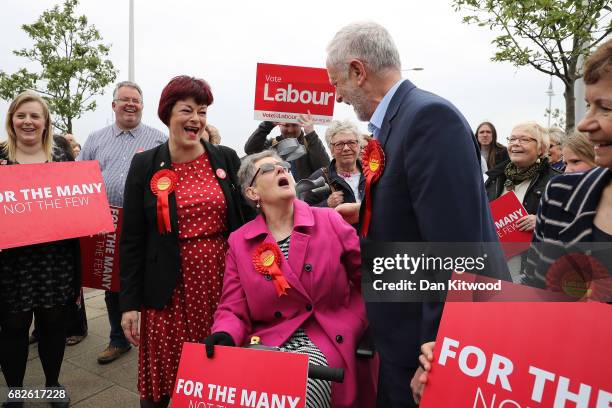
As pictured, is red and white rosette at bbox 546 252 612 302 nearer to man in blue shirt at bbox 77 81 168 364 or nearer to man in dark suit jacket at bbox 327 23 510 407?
man in dark suit jacket at bbox 327 23 510 407

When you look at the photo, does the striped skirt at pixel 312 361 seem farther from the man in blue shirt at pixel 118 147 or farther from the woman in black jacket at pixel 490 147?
the woman in black jacket at pixel 490 147

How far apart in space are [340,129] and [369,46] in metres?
2.34

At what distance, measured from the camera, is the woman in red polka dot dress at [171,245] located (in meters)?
2.48

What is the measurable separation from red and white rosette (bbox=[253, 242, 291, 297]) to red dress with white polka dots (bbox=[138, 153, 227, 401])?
370 mm

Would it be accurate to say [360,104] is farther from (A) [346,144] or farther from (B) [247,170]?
(A) [346,144]

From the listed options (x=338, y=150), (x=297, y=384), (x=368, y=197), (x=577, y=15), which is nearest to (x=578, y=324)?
(x=368, y=197)

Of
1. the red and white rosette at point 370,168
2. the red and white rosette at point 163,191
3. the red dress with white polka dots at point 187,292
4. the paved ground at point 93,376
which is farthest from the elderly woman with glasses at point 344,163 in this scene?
the paved ground at point 93,376

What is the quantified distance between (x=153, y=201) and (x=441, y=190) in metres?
1.66

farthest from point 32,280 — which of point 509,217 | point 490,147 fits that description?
point 490,147

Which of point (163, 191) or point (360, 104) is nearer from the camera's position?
point (360, 104)

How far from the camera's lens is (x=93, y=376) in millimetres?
3658

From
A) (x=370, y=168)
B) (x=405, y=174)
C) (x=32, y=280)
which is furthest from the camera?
(x=32, y=280)

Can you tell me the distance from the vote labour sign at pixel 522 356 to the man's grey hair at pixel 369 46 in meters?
0.93

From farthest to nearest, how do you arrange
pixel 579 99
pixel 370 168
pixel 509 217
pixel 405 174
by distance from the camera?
1. pixel 579 99
2. pixel 509 217
3. pixel 370 168
4. pixel 405 174
